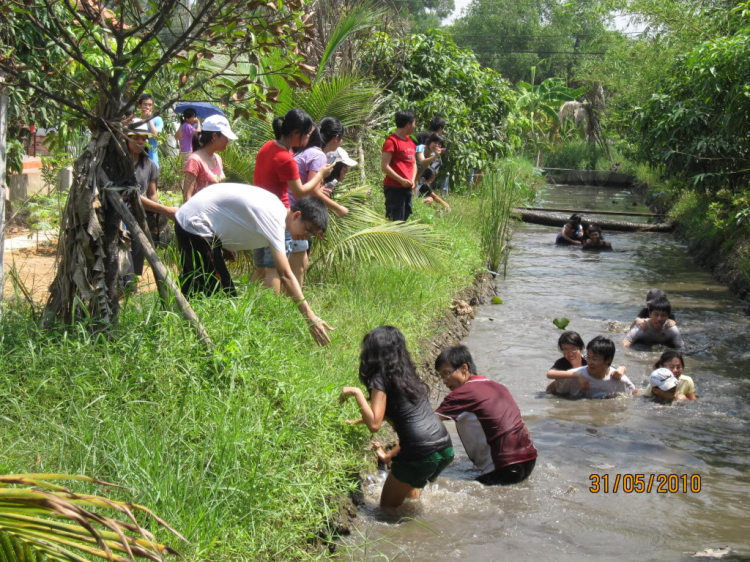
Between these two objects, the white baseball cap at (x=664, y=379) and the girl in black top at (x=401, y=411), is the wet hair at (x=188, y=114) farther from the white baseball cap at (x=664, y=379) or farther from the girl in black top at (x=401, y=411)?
the white baseball cap at (x=664, y=379)

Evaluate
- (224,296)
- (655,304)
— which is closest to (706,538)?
(224,296)

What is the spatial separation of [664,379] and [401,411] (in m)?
3.73

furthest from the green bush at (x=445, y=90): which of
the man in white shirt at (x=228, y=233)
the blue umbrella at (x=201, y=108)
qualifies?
the man in white shirt at (x=228, y=233)

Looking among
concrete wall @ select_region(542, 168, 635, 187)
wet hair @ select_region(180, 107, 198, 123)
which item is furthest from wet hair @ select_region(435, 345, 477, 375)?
concrete wall @ select_region(542, 168, 635, 187)

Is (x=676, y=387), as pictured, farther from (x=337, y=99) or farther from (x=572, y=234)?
(x=572, y=234)

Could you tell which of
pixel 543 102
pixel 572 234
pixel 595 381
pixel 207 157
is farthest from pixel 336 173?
pixel 543 102

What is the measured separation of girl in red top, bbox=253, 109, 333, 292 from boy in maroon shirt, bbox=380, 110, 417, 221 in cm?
321

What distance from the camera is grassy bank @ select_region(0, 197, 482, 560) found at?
3711 mm

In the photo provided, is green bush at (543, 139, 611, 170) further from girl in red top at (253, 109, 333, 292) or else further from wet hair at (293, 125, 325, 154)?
girl in red top at (253, 109, 333, 292)

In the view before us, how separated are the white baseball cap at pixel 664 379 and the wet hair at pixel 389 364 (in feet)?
11.7

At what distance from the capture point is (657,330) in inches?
376

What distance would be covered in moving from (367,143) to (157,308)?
7869mm

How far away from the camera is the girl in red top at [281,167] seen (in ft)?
21.4

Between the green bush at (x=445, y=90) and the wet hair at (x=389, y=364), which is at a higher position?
the green bush at (x=445, y=90)
